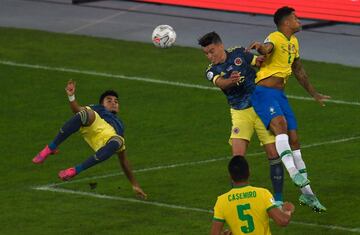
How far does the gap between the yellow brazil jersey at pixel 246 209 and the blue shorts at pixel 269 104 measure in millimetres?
5034

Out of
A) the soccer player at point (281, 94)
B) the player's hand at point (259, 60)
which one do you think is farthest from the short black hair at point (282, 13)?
the player's hand at point (259, 60)

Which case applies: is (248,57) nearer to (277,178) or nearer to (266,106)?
(266,106)

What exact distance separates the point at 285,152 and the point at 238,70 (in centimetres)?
136

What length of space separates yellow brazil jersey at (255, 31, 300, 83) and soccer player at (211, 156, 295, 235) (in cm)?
543

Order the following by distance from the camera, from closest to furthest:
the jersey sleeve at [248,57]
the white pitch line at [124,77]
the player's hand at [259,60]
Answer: the jersey sleeve at [248,57] → the player's hand at [259,60] → the white pitch line at [124,77]

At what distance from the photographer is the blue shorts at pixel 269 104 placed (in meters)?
20.7

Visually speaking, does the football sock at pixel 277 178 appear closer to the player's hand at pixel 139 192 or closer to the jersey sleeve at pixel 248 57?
the jersey sleeve at pixel 248 57

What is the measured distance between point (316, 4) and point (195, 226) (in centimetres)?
1677

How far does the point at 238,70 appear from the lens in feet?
67.6

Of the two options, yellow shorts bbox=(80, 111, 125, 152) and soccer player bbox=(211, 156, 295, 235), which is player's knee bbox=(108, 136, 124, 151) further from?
soccer player bbox=(211, 156, 295, 235)

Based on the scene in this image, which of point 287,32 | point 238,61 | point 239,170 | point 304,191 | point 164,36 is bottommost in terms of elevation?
point 304,191

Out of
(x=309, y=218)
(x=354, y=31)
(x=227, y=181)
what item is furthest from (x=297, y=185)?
(x=354, y=31)

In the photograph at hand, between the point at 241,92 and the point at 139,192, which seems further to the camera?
the point at 139,192

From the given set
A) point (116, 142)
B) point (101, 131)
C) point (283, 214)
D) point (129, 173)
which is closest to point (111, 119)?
point (101, 131)
